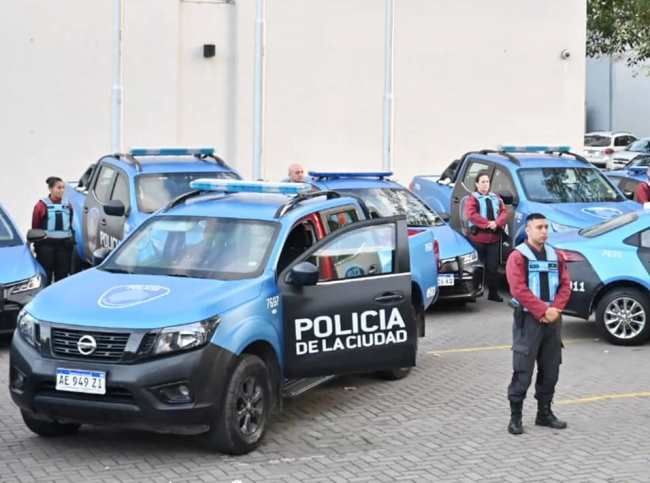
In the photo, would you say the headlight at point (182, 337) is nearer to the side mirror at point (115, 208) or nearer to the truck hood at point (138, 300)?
the truck hood at point (138, 300)

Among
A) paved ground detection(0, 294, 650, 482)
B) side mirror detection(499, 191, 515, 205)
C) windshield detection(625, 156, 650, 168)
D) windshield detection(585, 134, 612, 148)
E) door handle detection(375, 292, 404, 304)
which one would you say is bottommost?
paved ground detection(0, 294, 650, 482)

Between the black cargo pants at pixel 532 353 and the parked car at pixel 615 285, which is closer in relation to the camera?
the black cargo pants at pixel 532 353

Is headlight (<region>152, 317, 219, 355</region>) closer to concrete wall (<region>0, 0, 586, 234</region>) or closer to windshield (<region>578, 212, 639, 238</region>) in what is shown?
windshield (<region>578, 212, 639, 238</region>)

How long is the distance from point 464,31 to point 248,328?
1683 centimetres

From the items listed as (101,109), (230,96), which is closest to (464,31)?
(230,96)

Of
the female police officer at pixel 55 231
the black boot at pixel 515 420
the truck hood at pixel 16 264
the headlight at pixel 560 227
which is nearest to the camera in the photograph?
the black boot at pixel 515 420

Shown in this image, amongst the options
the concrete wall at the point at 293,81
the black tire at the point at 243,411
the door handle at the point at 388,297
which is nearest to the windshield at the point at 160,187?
the door handle at the point at 388,297

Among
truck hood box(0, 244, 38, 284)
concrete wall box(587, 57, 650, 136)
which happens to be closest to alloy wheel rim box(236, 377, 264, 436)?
truck hood box(0, 244, 38, 284)

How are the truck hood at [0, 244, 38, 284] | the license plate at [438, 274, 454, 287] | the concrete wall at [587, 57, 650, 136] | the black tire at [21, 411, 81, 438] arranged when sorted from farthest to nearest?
the concrete wall at [587, 57, 650, 136], the license plate at [438, 274, 454, 287], the truck hood at [0, 244, 38, 284], the black tire at [21, 411, 81, 438]

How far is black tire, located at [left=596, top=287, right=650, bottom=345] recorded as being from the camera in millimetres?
12016

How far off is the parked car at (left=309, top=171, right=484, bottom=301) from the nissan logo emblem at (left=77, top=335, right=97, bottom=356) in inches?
249

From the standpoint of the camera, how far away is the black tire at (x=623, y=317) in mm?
12016

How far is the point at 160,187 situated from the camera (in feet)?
46.2

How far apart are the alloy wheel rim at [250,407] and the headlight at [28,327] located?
143 centimetres
